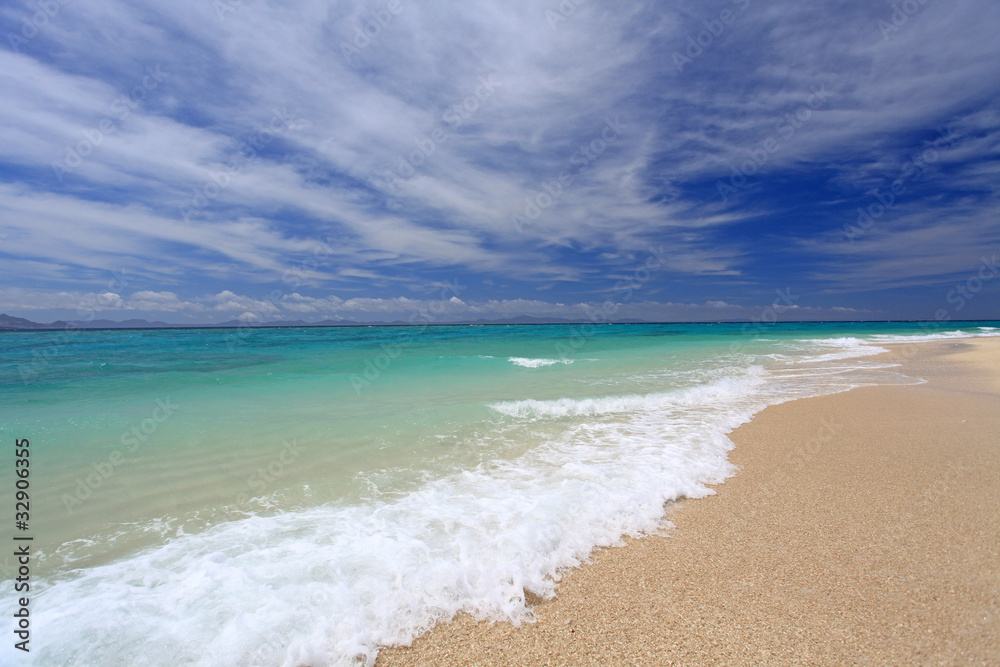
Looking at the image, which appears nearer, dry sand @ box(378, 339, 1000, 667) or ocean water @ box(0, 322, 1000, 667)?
dry sand @ box(378, 339, 1000, 667)

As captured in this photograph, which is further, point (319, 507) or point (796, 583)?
point (319, 507)

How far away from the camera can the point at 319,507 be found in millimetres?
4492

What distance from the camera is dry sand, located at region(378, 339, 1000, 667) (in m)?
2.54

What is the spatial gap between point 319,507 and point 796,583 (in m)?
4.44

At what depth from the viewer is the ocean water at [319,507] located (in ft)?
9.13

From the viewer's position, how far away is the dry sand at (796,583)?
254 centimetres

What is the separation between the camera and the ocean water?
278 centimetres

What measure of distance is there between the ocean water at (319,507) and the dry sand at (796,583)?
0.30 m

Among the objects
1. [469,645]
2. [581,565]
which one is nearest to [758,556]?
[581,565]

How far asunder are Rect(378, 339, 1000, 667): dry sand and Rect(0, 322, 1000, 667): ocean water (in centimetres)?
30

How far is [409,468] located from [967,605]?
208 inches

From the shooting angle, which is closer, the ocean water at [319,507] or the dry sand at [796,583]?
the dry sand at [796,583]

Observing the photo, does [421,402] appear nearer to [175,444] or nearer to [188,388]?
[175,444]

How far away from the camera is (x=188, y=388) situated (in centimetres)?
1233
